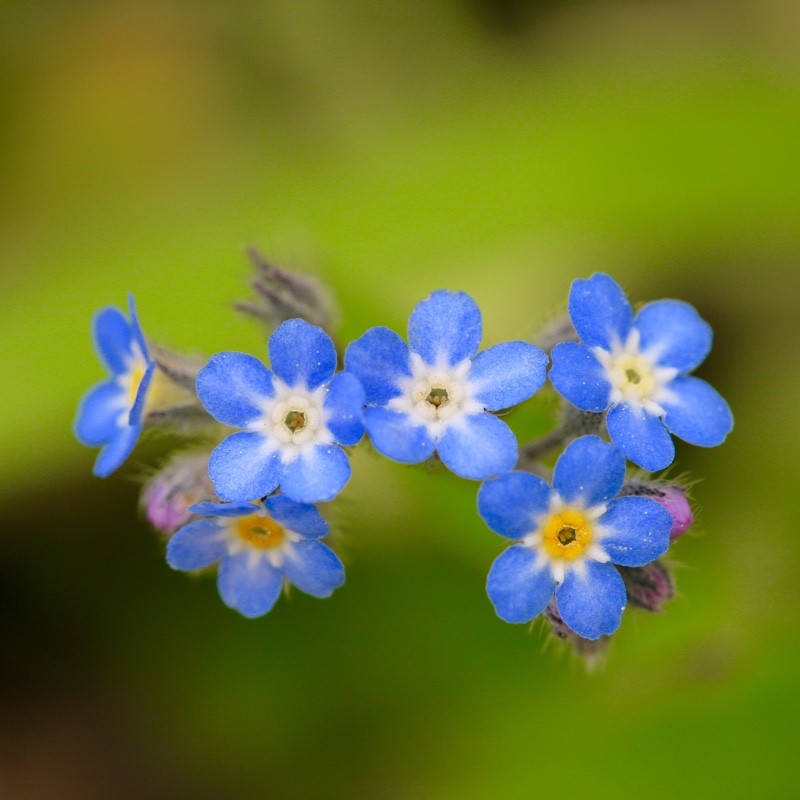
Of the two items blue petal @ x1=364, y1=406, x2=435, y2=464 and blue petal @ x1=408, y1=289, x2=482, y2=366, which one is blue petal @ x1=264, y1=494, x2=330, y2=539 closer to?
blue petal @ x1=364, y1=406, x2=435, y2=464

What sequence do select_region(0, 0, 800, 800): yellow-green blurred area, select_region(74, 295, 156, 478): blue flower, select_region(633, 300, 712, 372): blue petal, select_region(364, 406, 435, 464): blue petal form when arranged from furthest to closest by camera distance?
select_region(0, 0, 800, 800): yellow-green blurred area < select_region(74, 295, 156, 478): blue flower < select_region(633, 300, 712, 372): blue petal < select_region(364, 406, 435, 464): blue petal

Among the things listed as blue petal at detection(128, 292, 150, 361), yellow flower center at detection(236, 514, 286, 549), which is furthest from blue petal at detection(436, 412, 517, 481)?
blue petal at detection(128, 292, 150, 361)

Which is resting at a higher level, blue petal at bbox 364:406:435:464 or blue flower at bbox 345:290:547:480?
blue flower at bbox 345:290:547:480

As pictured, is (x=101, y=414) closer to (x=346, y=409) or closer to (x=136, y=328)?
(x=136, y=328)

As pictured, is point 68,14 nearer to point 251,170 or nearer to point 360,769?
point 251,170

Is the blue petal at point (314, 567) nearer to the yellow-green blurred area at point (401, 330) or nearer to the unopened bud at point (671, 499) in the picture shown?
the unopened bud at point (671, 499)

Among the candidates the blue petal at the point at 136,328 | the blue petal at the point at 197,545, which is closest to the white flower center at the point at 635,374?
the blue petal at the point at 197,545

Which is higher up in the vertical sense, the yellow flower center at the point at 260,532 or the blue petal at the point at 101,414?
the blue petal at the point at 101,414
